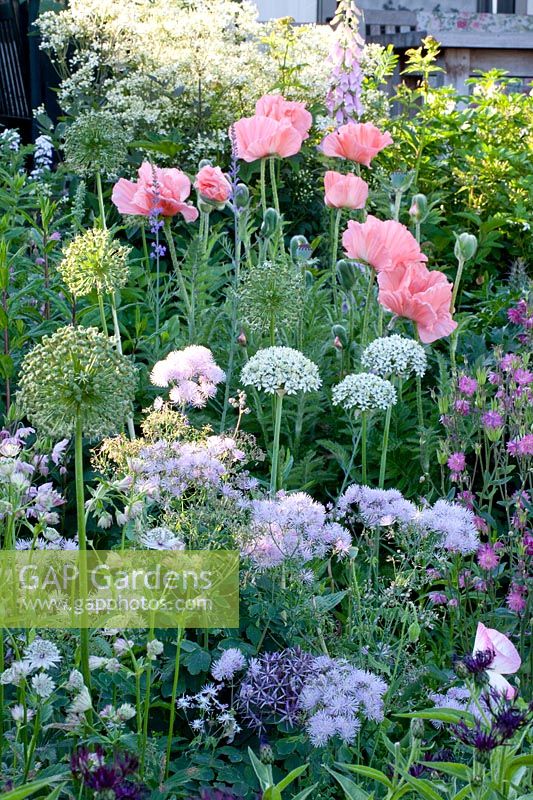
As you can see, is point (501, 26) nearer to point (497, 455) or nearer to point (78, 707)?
point (497, 455)

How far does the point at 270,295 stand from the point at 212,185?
0.73 m

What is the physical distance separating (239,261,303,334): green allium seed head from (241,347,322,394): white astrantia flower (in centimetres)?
31

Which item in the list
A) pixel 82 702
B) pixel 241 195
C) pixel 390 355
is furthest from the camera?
pixel 241 195

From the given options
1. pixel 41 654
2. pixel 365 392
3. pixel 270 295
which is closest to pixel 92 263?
pixel 270 295

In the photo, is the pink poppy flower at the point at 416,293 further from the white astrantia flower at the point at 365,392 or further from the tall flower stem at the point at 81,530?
the tall flower stem at the point at 81,530

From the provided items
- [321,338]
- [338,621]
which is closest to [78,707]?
[338,621]

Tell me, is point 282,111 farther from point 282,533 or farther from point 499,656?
point 499,656

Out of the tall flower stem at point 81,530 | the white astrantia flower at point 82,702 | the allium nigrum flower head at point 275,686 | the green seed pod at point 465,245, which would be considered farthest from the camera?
the green seed pod at point 465,245

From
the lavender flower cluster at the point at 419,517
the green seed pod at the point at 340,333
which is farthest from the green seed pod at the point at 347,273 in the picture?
the lavender flower cluster at the point at 419,517

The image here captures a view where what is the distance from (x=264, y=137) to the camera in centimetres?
329

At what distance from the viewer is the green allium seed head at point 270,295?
2570mm

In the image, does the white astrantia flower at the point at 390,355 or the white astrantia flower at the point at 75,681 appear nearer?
the white astrantia flower at the point at 75,681

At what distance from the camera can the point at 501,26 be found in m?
8.39

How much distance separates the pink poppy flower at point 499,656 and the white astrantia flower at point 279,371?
2.45 feet
